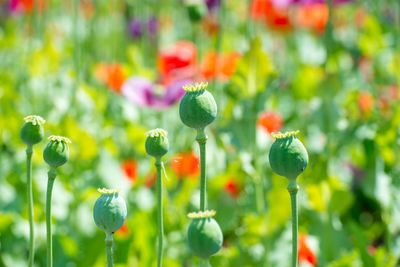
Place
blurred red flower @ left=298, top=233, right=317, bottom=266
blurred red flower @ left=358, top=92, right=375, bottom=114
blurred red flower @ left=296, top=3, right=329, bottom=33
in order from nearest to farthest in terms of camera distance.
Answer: blurred red flower @ left=298, top=233, right=317, bottom=266
blurred red flower @ left=358, top=92, right=375, bottom=114
blurred red flower @ left=296, top=3, right=329, bottom=33

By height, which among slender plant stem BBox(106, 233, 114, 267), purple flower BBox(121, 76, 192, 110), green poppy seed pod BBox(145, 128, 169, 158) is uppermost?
purple flower BBox(121, 76, 192, 110)

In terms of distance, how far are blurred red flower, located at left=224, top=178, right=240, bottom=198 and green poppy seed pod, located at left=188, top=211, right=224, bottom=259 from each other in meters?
0.60

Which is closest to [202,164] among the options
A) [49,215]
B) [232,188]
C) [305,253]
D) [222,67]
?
[49,215]

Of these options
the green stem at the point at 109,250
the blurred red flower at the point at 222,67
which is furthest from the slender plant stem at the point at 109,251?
the blurred red flower at the point at 222,67

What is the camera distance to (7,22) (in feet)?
8.59

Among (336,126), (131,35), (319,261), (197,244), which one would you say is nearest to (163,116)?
(336,126)

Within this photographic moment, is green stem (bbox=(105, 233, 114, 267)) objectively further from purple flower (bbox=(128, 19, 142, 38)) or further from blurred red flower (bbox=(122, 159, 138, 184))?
purple flower (bbox=(128, 19, 142, 38))

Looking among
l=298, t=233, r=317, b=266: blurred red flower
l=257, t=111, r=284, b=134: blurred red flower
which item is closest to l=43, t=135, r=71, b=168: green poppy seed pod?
l=298, t=233, r=317, b=266: blurred red flower

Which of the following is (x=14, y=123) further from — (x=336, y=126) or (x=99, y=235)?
(x=336, y=126)

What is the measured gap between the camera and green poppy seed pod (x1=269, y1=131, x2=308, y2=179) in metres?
0.42

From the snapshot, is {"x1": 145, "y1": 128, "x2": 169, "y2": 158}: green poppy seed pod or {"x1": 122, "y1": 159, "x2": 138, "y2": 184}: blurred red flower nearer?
{"x1": 145, "y1": 128, "x2": 169, "y2": 158}: green poppy seed pod

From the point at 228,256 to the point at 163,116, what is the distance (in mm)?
491

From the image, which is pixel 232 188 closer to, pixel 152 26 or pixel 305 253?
pixel 305 253

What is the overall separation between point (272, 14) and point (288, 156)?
5.09 feet
